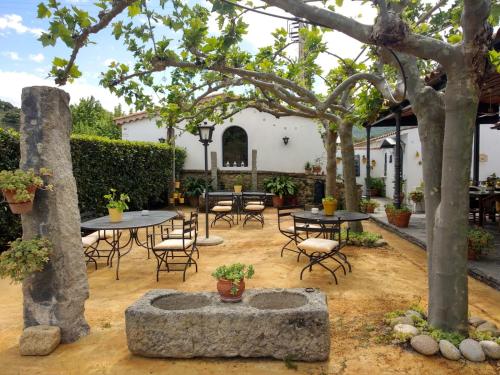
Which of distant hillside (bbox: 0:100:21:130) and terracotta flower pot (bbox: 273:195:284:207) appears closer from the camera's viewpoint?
terracotta flower pot (bbox: 273:195:284:207)

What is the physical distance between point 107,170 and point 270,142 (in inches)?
291

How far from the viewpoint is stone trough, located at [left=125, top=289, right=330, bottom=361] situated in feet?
9.93

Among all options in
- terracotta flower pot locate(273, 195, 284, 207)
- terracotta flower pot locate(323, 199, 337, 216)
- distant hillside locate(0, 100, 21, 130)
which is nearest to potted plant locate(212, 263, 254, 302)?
terracotta flower pot locate(323, 199, 337, 216)

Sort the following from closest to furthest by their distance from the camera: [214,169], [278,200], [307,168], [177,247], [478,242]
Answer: [177,247], [478,242], [278,200], [214,169], [307,168]

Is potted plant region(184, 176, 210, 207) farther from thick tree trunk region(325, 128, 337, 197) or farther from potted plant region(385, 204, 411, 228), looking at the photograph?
potted plant region(385, 204, 411, 228)


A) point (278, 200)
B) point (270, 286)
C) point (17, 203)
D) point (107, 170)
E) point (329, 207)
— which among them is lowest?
point (270, 286)

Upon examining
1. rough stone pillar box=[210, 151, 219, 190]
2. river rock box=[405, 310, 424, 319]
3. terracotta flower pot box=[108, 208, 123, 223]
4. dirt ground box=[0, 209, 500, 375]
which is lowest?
dirt ground box=[0, 209, 500, 375]

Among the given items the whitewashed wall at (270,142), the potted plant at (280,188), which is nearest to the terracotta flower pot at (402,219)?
the potted plant at (280,188)

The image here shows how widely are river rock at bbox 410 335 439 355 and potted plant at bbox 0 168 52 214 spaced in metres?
3.46

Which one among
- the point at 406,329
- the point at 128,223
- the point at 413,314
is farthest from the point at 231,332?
the point at 128,223

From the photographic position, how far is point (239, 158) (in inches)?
617

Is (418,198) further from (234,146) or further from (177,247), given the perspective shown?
(177,247)

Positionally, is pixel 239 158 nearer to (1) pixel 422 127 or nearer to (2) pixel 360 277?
(2) pixel 360 277

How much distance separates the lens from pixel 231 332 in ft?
10.0
